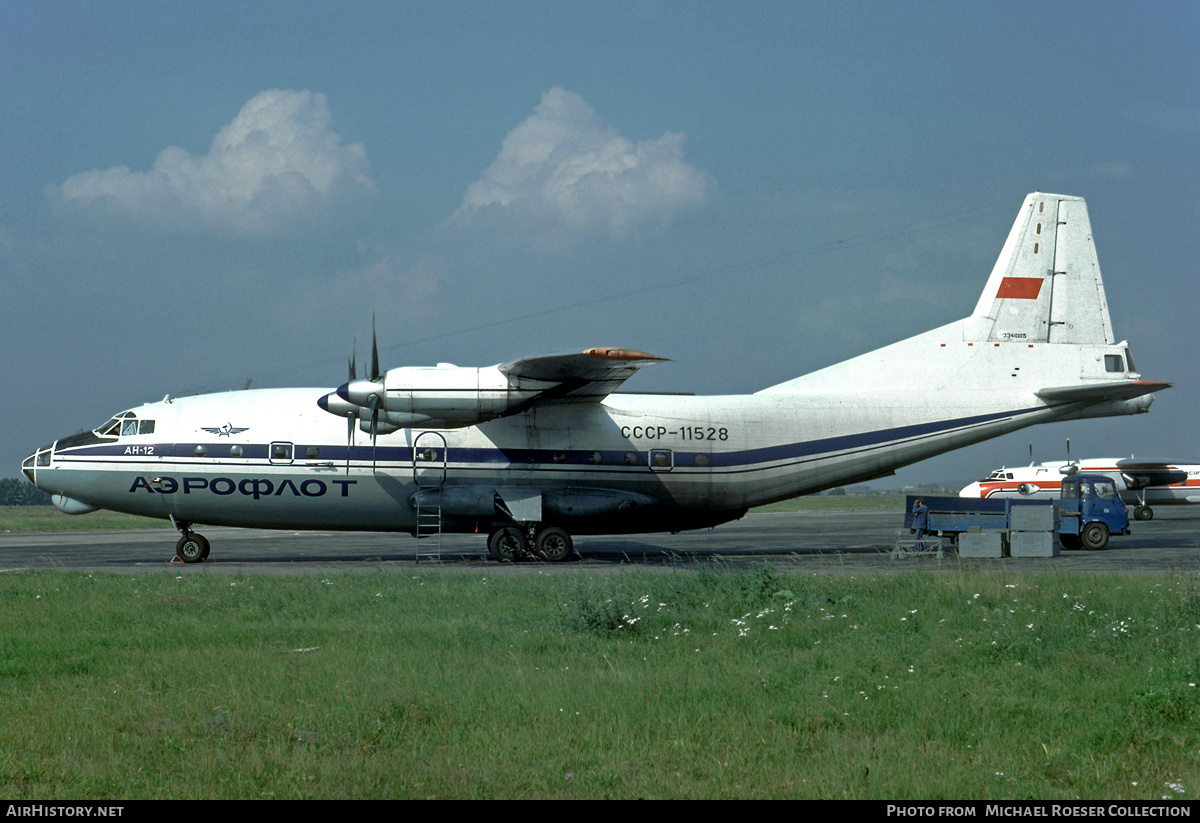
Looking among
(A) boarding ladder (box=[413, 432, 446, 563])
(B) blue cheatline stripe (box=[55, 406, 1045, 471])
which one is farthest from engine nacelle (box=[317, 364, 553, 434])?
(B) blue cheatline stripe (box=[55, 406, 1045, 471])

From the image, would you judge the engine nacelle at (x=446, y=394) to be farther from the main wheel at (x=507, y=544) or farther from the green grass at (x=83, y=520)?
the green grass at (x=83, y=520)

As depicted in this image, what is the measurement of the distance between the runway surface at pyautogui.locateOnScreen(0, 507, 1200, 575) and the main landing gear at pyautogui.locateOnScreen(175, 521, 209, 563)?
0.34 metres

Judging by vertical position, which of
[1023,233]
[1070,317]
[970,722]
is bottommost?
[970,722]

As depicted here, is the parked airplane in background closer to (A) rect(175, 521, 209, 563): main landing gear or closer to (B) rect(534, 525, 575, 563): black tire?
(B) rect(534, 525, 575, 563): black tire

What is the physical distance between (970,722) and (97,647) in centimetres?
964

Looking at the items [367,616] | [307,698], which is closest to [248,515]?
[367,616]

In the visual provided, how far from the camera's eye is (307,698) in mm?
8547

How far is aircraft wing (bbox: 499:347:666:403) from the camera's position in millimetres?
19984

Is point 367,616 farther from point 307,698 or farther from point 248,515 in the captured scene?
point 248,515

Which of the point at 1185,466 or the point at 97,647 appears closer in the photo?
the point at 97,647

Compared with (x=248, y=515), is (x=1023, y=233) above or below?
above

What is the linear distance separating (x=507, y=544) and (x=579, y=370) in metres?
5.14

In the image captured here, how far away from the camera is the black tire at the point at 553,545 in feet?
77.5

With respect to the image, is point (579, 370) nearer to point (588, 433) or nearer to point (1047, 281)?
point (588, 433)
